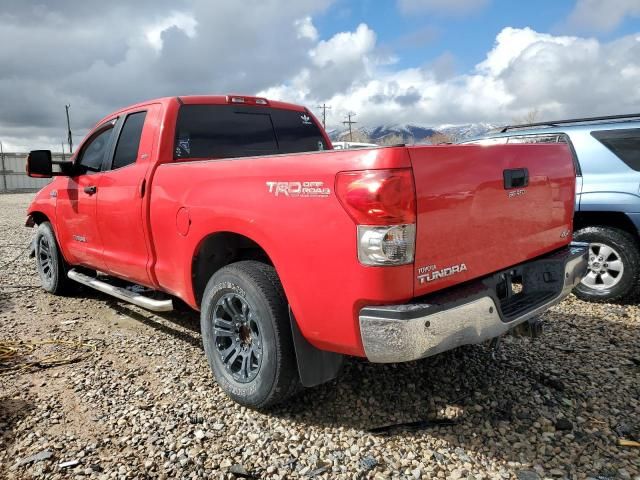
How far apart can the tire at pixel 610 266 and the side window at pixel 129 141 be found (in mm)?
4300

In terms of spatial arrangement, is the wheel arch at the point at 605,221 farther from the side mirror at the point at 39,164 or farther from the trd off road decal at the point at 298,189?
the side mirror at the point at 39,164

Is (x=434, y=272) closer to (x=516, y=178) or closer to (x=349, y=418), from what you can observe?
(x=516, y=178)

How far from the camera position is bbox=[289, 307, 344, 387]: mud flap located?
2580 millimetres

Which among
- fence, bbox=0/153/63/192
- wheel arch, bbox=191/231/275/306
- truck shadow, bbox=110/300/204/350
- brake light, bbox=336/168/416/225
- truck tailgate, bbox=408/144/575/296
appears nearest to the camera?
brake light, bbox=336/168/416/225

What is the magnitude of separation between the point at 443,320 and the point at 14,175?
3716cm

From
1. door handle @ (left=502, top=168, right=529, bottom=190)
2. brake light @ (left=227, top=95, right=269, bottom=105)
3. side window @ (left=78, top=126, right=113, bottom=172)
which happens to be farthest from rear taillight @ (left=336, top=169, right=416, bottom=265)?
side window @ (left=78, top=126, right=113, bottom=172)

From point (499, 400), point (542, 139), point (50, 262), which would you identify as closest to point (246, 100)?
point (499, 400)

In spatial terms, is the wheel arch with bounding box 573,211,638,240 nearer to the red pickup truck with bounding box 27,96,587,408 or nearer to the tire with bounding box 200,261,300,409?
the red pickup truck with bounding box 27,96,587,408

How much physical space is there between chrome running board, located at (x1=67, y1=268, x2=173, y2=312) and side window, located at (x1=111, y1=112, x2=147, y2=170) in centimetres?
104

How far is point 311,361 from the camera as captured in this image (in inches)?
103

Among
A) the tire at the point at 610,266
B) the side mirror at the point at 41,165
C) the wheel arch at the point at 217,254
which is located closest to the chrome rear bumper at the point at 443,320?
the wheel arch at the point at 217,254

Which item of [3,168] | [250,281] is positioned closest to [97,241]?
[250,281]

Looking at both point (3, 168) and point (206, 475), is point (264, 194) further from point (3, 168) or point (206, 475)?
point (3, 168)

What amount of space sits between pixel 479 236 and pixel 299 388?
131cm
